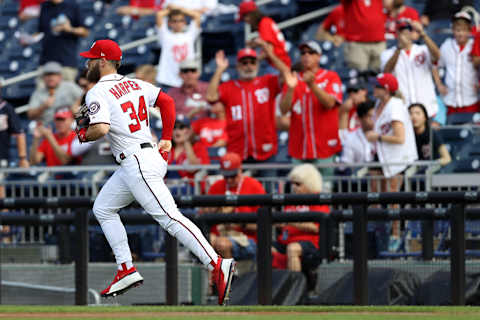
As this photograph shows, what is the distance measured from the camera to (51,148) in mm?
11828

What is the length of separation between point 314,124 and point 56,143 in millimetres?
2986

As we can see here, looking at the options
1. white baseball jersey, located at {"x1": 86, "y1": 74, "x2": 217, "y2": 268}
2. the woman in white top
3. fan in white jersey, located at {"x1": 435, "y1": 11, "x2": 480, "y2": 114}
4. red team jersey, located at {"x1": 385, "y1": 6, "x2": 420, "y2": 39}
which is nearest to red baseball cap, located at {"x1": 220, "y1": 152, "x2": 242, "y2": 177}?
the woman in white top

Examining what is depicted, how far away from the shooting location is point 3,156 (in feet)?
40.3

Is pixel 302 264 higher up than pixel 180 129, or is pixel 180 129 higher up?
pixel 180 129

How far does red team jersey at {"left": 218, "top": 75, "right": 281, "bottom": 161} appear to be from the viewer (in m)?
11.0

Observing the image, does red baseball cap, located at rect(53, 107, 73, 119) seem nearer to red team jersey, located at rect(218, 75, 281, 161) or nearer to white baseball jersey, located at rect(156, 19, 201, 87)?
white baseball jersey, located at rect(156, 19, 201, 87)

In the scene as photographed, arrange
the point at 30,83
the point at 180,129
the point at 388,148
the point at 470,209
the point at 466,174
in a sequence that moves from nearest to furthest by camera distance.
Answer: the point at 470,209 < the point at 466,174 < the point at 388,148 < the point at 180,129 < the point at 30,83

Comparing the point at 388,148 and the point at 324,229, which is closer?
the point at 324,229

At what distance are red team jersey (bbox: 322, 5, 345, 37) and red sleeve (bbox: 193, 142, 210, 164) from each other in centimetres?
292

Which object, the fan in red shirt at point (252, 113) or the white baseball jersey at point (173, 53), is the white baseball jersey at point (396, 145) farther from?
Result: the white baseball jersey at point (173, 53)

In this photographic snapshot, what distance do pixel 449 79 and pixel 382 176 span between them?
2070mm

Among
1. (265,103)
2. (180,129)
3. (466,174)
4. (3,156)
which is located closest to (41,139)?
(3,156)

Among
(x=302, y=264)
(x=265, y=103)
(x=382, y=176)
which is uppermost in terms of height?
(x=265, y=103)

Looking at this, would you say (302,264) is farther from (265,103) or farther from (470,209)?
(265,103)
